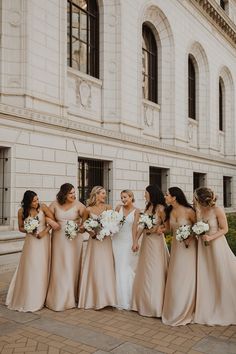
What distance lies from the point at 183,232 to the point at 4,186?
6620 mm

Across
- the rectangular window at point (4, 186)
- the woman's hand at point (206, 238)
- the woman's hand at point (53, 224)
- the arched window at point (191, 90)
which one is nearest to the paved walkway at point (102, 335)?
the woman's hand at point (206, 238)

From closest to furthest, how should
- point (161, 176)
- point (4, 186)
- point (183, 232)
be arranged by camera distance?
1. point (183, 232)
2. point (4, 186)
3. point (161, 176)

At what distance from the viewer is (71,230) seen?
20.9 feet

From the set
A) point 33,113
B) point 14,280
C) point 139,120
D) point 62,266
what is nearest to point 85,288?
point 62,266

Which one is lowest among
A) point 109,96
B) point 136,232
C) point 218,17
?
point 136,232

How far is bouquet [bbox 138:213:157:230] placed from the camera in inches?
240

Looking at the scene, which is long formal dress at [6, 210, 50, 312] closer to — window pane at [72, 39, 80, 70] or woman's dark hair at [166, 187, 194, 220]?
woman's dark hair at [166, 187, 194, 220]

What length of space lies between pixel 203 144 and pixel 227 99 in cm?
683

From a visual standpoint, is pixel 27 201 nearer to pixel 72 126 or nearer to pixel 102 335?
pixel 102 335

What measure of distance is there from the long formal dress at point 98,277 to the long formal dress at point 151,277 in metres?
0.44

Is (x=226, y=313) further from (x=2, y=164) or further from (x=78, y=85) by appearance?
(x=78, y=85)

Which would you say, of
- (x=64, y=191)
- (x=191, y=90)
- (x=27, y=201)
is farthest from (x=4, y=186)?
(x=191, y=90)

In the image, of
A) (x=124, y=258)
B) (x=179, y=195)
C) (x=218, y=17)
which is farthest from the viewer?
(x=218, y=17)

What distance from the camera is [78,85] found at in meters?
14.2
